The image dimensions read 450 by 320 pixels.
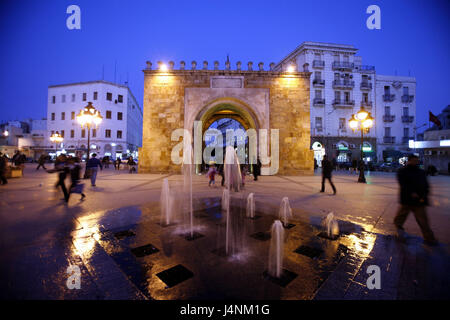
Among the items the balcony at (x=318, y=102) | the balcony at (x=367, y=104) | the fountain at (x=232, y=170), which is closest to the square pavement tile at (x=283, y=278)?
the fountain at (x=232, y=170)

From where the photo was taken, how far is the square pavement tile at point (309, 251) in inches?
118

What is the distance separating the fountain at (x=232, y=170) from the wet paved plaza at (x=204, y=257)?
9.75 ft

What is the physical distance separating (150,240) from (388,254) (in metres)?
3.82

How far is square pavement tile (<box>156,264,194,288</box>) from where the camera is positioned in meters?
2.30

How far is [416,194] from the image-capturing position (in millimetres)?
3516

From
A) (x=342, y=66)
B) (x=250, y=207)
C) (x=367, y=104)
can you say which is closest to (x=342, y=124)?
(x=367, y=104)

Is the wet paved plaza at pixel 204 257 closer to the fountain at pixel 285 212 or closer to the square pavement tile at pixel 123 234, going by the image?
the square pavement tile at pixel 123 234

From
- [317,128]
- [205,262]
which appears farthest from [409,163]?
[317,128]

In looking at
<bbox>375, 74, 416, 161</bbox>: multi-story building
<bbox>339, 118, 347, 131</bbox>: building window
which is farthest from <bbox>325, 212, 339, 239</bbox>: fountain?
<bbox>375, 74, 416, 161</bbox>: multi-story building

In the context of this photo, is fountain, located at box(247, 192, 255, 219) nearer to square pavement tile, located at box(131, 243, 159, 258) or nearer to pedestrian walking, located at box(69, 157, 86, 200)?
square pavement tile, located at box(131, 243, 159, 258)

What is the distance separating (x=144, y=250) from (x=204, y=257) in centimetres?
98

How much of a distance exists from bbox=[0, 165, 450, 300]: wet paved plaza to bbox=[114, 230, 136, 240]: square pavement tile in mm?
49

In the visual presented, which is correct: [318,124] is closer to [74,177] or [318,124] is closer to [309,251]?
[309,251]
